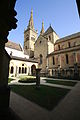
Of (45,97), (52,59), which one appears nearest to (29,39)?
(52,59)

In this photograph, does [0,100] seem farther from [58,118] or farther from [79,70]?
[79,70]

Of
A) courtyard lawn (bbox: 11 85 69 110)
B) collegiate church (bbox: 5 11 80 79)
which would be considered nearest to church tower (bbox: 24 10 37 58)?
collegiate church (bbox: 5 11 80 79)

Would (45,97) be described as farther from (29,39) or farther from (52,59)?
(29,39)

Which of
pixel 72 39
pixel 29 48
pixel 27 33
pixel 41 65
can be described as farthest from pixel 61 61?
pixel 27 33

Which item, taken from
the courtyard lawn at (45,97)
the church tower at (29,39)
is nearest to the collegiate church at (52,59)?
the church tower at (29,39)

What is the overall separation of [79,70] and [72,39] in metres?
12.8

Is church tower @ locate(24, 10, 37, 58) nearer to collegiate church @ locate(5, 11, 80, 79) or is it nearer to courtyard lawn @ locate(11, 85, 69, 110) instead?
collegiate church @ locate(5, 11, 80, 79)

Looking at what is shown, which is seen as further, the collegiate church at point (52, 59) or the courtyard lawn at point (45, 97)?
the collegiate church at point (52, 59)

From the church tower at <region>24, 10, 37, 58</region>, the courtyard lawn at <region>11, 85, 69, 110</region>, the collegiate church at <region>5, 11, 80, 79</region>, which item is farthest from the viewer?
the church tower at <region>24, 10, 37, 58</region>

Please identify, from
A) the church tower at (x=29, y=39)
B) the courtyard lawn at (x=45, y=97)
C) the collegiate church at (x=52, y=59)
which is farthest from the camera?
the church tower at (x=29, y=39)

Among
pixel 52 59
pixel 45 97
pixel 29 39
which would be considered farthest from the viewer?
pixel 29 39

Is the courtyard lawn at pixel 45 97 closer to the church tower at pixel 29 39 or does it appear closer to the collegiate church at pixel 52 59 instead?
the collegiate church at pixel 52 59

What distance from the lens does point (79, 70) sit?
1888 centimetres

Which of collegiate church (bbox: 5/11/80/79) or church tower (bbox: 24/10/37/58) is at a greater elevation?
church tower (bbox: 24/10/37/58)
